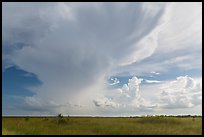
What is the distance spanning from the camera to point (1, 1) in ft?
75.8

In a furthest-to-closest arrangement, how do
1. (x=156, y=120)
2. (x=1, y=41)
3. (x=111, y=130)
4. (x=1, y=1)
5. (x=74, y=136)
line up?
(x=156, y=120)
(x=111, y=130)
(x=74, y=136)
(x=1, y=41)
(x=1, y=1)

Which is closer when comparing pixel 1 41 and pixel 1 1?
pixel 1 1

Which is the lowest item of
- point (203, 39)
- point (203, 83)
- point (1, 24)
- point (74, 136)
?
point (74, 136)

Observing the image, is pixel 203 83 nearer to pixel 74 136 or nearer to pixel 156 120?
pixel 74 136

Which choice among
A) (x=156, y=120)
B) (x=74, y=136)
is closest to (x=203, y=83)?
(x=74, y=136)

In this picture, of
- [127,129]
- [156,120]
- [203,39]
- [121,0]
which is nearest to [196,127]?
[127,129]

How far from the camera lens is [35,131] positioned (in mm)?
32406

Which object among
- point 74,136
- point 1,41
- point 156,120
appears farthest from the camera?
point 156,120

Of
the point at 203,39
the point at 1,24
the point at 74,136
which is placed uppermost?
the point at 1,24

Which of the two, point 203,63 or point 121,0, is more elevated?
point 121,0

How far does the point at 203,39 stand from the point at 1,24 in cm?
1348

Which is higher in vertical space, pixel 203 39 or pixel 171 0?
pixel 171 0

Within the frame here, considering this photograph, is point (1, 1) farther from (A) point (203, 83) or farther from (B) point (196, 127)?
(B) point (196, 127)

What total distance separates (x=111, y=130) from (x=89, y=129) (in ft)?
8.18
